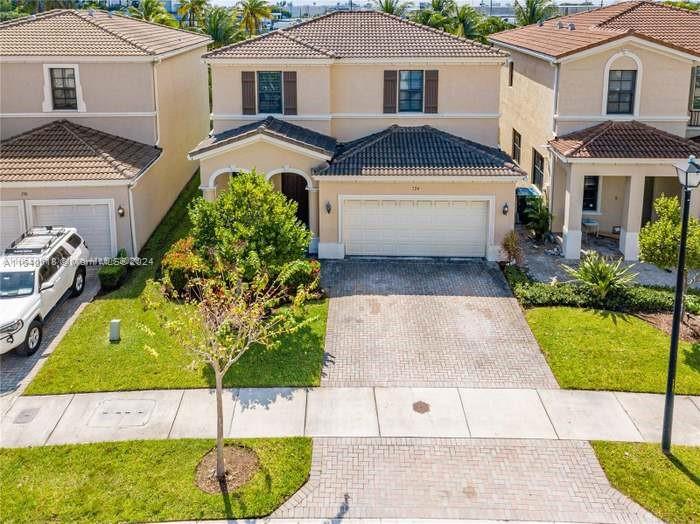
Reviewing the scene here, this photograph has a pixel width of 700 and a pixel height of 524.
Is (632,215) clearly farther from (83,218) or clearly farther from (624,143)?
(83,218)

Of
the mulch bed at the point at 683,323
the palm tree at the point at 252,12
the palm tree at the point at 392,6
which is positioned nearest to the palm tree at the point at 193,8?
the palm tree at the point at 252,12

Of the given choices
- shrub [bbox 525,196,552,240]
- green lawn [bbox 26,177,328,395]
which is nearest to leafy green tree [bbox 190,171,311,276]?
green lawn [bbox 26,177,328,395]

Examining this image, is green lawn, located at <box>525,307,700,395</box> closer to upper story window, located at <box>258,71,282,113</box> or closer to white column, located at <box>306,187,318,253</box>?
white column, located at <box>306,187,318,253</box>

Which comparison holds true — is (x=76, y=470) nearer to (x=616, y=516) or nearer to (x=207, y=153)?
(x=616, y=516)

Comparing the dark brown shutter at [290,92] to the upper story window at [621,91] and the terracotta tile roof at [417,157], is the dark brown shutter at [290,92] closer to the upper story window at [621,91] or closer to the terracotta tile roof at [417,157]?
the terracotta tile roof at [417,157]

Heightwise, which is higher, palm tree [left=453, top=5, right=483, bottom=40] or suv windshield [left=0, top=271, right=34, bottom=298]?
palm tree [left=453, top=5, right=483, bottom=40]

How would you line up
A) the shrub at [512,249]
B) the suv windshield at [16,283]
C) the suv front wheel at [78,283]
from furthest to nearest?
the shrub at [512,249] → the suv front wheel at [78,283] → the suv windshield at [16,283]
